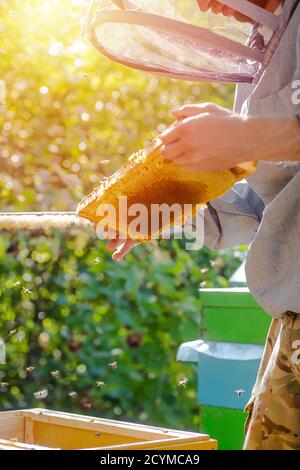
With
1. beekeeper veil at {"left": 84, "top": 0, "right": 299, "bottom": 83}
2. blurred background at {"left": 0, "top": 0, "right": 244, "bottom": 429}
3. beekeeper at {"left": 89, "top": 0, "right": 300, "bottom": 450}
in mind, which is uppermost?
beekeeper veil at {"left": 84, "top": 0, "right": 299, "bottom": 83}

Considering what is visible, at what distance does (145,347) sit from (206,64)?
2818mm

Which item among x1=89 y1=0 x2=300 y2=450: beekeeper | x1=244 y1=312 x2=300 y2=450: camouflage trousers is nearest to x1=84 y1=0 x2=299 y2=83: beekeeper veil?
x1=89 y1=0 x2=300 y2=450: beekeeper

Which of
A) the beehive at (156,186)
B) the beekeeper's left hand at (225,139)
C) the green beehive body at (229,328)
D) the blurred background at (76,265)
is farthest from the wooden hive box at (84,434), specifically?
the blurred background at (76,265)

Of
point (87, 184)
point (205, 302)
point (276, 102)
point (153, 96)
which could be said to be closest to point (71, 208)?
point (87, 184)

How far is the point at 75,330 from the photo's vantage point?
4.61 meters

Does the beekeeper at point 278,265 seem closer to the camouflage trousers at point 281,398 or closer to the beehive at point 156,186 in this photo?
the camouflage trousers at point 281,398

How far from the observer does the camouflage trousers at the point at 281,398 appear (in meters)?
1.84

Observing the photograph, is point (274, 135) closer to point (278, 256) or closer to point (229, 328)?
point (278, 256)

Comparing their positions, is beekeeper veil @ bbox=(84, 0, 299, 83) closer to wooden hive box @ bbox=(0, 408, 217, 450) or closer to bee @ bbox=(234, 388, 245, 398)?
wooden hive box @ bbox=(0, 408, 217, 450)

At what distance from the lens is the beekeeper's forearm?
160 centimetres

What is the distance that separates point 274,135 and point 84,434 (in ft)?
3.36

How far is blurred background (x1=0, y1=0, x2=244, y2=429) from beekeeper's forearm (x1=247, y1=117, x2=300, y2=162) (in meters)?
2.83

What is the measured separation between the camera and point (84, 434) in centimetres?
230

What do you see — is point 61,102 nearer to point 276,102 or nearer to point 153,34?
point 153,34
